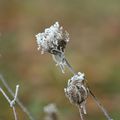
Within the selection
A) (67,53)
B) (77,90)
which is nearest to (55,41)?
(77,90)

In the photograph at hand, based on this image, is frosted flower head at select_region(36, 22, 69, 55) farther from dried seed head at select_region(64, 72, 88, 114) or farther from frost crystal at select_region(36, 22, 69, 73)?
dried seed head at select_region(64, 72, 88, 114)

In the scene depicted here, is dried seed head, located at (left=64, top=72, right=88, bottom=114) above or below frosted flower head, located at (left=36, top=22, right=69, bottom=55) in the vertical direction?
below

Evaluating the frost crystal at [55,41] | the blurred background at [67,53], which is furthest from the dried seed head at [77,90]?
the blurred background at [67,53]

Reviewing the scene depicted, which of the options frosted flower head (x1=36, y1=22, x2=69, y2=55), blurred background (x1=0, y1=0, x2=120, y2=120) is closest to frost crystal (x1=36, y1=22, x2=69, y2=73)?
frosted flower head (x1=36, y1=22, x2=69, y2=55)

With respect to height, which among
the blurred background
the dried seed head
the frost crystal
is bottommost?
the dried seed head

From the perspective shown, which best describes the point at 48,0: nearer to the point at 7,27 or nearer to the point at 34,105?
the point at 7,27

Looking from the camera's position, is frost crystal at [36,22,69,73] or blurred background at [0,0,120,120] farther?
blurred background at [0,0,120,120]

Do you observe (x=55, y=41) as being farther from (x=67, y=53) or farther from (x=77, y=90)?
(x=67, y=53)
